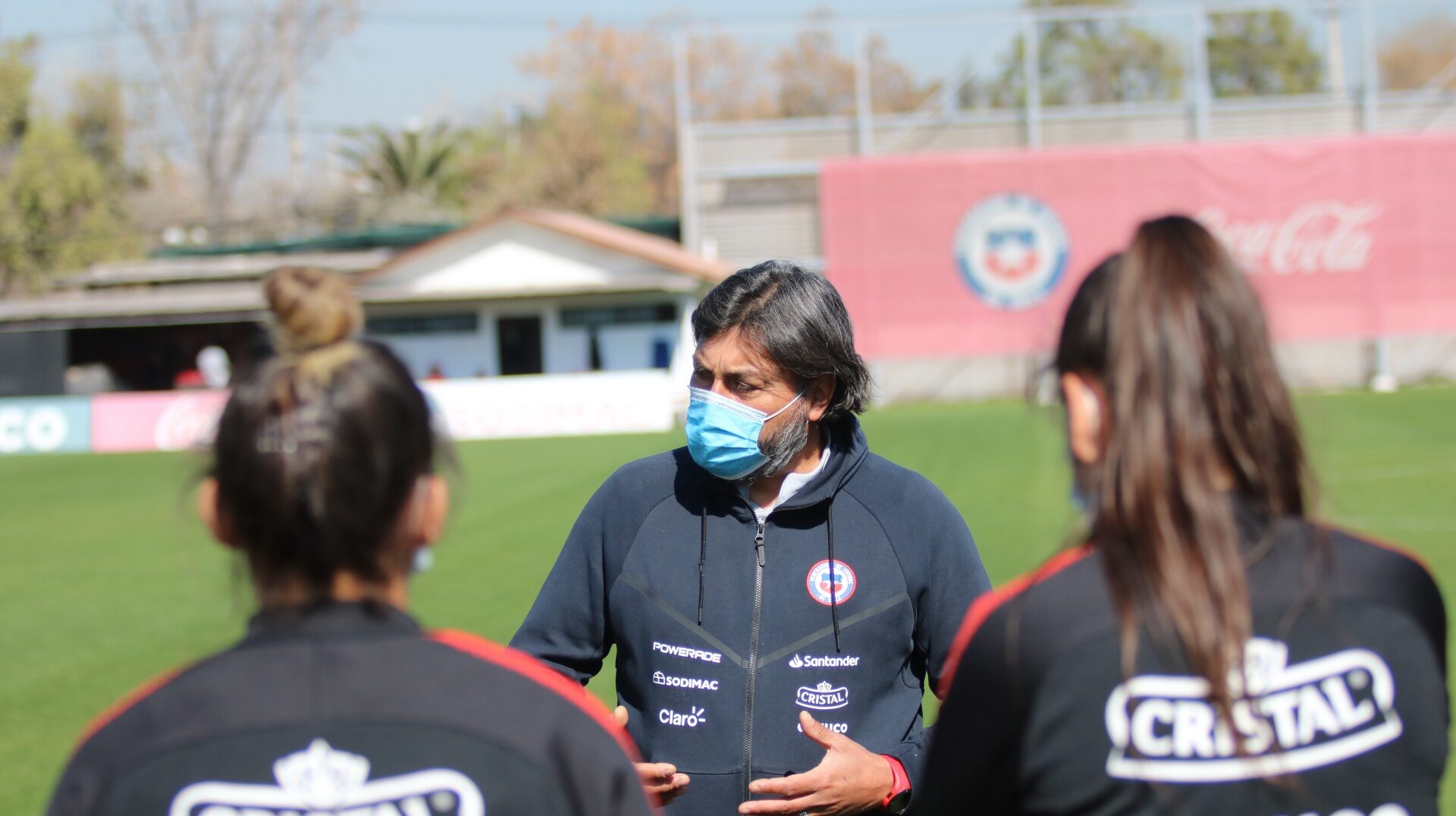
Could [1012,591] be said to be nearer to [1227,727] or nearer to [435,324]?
[1227,727]

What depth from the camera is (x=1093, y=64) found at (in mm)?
37594

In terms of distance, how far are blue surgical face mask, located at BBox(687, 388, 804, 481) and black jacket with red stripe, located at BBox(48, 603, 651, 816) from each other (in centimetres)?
137

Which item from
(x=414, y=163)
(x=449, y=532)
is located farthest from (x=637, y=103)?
(x=449, y=532)

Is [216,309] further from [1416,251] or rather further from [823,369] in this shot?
[823,369]

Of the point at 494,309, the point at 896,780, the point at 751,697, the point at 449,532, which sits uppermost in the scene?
the point at 751,697

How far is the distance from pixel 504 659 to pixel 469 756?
4.9 inches

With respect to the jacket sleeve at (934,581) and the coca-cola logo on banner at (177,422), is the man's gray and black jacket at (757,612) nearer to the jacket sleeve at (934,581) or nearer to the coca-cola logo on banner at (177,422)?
the jacket sleeve at (934,581)

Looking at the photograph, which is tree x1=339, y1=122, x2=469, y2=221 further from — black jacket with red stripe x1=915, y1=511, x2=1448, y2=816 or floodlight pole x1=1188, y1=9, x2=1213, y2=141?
black jacket with red stripe x1=915, y1=511, x2=1448, y2=816

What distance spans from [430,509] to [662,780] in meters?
1.21

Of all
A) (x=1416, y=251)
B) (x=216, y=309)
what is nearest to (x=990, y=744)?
(x=1416, y=251)

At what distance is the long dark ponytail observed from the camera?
1.58 meters

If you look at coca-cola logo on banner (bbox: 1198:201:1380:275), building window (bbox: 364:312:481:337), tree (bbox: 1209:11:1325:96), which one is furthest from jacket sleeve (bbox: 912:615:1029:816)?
tree (bbox: 1209:11:1325:96)

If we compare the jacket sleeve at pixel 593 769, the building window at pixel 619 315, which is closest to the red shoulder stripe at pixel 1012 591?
the jacket sleeve at pixel 593 769

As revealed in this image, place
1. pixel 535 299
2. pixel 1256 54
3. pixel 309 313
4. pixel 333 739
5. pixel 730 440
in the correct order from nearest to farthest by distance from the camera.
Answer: pixel 333 739 < pixel 309 313 < pixel 730 440 < pixel 535 299 < pixel 1256 54
